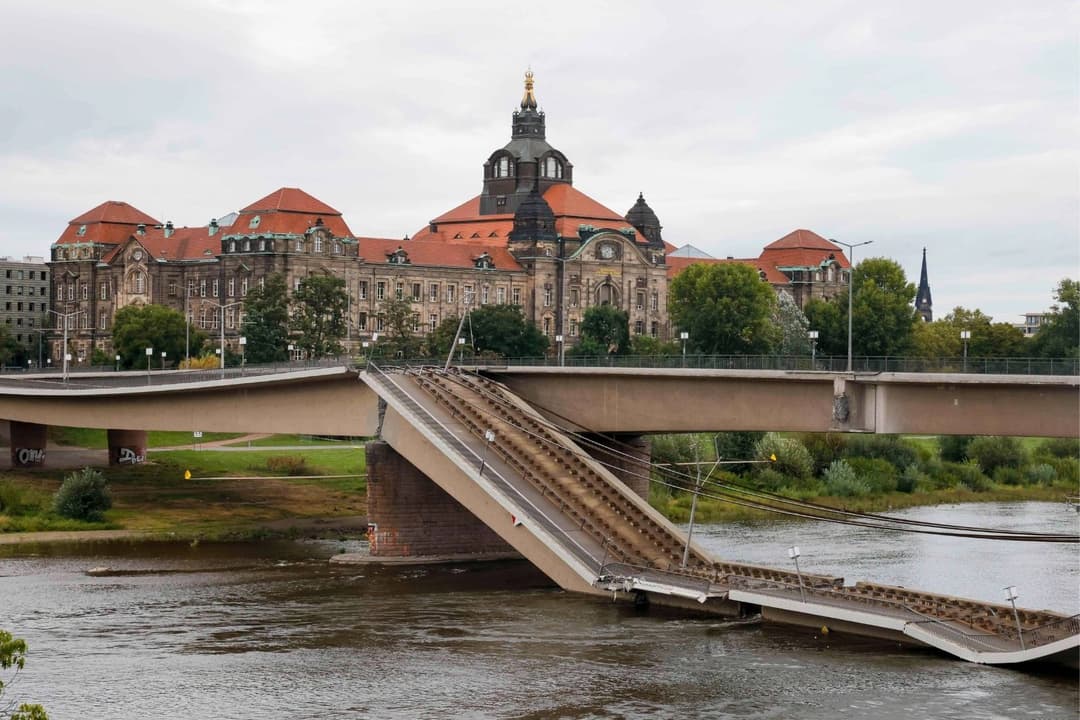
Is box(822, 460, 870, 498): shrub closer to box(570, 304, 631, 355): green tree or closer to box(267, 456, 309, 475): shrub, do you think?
box(267, 456, 309, 475): shrub

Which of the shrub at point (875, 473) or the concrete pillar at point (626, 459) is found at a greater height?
the concrete pillar at point (626, 459)

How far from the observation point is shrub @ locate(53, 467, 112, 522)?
84000 mm

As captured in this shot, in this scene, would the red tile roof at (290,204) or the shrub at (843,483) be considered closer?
the shrub at (843,483)

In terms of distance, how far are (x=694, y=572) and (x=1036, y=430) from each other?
11908 mm

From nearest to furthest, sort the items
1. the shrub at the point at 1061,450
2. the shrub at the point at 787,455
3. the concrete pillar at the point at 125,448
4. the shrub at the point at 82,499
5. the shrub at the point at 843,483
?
the shrub at the point at 82,499 < the concrete pillar at the point at 125,448 < the shrub at the point at 843,483 < the shrub at the point at 787,455 < the shrub at the point at 1061,450

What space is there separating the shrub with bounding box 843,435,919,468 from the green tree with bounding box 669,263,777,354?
178 ft

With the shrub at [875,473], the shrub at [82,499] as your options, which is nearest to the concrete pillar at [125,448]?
the shrub at [82,499]

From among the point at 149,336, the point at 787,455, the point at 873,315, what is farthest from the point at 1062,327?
the point at 149,336

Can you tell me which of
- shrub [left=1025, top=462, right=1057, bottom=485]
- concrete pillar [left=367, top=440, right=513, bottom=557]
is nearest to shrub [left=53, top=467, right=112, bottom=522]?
concrete pillar [left=367, top=440, right=513, bottom=557]

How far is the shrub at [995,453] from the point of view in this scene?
11519 centimetres

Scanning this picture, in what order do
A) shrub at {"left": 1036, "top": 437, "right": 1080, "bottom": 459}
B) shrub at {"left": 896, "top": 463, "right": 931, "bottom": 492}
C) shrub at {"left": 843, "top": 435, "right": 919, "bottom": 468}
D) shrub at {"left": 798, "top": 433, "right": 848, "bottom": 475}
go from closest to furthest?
1. shrub at {"left": 896, "top": 463, "right": 931, "bottom": 492}
2. shrub at {"left": 798, "top": 433, "right": 848, "bottom": 475}
3. shrub at {"left": 843, "top": 435, "right": 919, "bottom": 468}
4. shrub at {"left": 1036, "top": 437, "right": 1080, "bottom": 459}

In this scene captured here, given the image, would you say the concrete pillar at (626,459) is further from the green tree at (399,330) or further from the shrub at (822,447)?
the green tree at (399,330)

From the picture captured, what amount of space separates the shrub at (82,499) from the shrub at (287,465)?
17424 millimetres

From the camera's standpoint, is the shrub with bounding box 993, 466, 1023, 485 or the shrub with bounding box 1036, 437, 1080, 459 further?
the shrub with bounding box 1036, 437, 1080, 459
